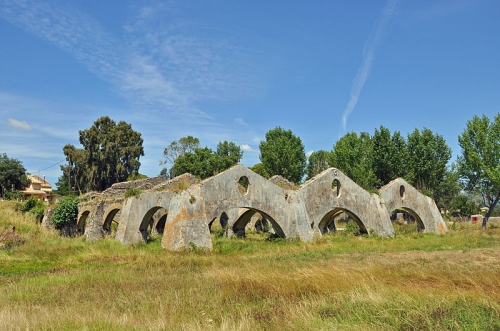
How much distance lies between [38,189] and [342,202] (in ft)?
204

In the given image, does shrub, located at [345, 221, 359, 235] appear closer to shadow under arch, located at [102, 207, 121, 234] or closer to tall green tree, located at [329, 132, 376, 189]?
tall green tree, located at [329, 132, 376, 189]

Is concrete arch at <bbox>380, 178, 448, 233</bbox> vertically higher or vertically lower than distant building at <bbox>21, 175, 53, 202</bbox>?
lower

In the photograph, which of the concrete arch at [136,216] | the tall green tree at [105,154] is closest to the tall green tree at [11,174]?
the tall green tree at [105,154]

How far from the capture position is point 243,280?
911 centimetres

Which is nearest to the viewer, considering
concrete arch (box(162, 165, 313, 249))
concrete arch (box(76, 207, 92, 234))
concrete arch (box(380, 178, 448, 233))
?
concrete arch (box(162, 165, 313, 249))

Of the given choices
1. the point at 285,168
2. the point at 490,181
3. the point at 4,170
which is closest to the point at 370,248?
the point at 490,181

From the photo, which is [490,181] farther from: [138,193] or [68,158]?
[68,158]

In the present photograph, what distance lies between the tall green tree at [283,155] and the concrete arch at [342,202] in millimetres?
27822

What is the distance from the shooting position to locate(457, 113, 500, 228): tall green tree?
3288cm

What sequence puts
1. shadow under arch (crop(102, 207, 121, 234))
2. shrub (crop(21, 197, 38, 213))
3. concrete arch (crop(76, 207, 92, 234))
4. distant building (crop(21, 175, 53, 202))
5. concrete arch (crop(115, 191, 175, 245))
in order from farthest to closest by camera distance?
distant building (crop(21, 175, 53, 202)) → shrub (crop(21, 197, 38, 213)) → concrete arch (crop(76, 207, 92, 234)) → shadow under arch (crop(102, 207, 121, 234)) → concrete arch (crop(115, 191, 175, 245))

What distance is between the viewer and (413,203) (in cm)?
2662

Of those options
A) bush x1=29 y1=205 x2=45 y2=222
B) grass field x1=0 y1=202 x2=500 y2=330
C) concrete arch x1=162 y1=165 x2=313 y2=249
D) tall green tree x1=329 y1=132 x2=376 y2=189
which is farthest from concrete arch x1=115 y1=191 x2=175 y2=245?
tall green tree x1=329 y1=132 x2=376 y2=189

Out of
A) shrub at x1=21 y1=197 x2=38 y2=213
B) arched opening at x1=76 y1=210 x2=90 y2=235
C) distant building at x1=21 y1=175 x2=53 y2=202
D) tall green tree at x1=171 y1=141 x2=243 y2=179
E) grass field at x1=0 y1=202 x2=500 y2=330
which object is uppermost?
tall green tree at x1=171 y1=141 x2=243 y2=179

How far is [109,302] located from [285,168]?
4573cm
